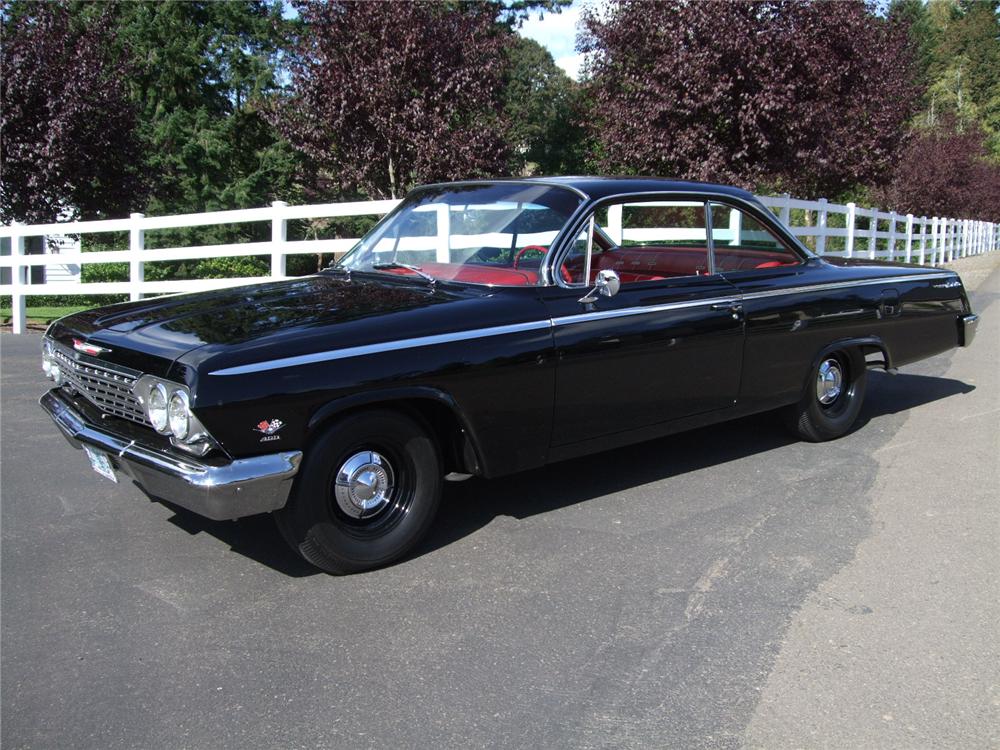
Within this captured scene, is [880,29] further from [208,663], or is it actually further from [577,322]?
[208,663]

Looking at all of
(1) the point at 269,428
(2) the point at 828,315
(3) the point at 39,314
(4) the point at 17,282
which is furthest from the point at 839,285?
(3) the point at 39,314

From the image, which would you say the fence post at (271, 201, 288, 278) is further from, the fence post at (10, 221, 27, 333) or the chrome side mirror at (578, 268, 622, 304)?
the chrome side mirror at (578, 268, 622, 304)

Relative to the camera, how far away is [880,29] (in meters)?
18.9

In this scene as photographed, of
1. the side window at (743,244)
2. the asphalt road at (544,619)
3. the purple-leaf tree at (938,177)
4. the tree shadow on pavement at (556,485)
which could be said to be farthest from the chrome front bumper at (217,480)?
the purple-leaf tree at (938,177)

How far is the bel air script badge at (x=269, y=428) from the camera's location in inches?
136

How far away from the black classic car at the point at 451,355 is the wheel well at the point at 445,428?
0.01m

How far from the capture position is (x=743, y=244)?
5602mm

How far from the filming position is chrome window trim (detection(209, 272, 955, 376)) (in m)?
3.49

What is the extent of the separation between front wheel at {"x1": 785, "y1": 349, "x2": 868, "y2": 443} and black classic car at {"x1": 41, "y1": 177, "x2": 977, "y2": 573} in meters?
0.03

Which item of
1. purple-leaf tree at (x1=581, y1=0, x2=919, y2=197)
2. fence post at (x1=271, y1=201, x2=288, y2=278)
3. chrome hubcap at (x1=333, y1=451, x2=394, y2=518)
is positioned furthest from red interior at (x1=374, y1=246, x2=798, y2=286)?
purple-leaf tree at (x1=581, y1=0, x2=919, y2=197)

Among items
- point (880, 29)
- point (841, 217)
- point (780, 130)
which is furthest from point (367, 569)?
point (841, 217)

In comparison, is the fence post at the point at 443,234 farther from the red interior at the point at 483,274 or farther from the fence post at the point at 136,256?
the fence post at the point at 136,256

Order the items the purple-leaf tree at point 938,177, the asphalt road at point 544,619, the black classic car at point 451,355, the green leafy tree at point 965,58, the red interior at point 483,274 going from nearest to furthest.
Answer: the asphalt road at point 544,619 < the black classic car at point 451,355 < the red interior at point 483,274 < the purple-leaf tree at point 938,177 < the green leafy tree at point 965,58

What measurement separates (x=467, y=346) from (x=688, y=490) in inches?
68.8
